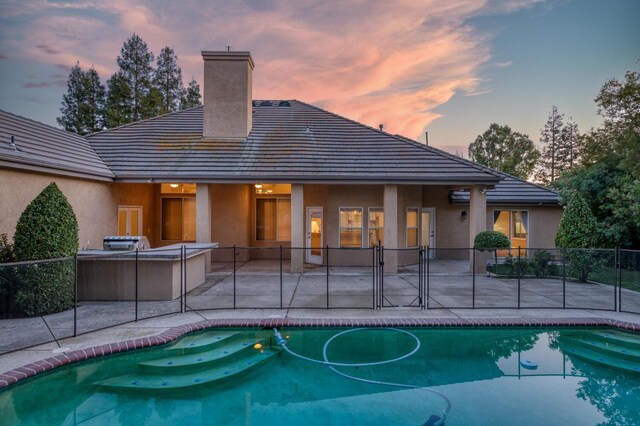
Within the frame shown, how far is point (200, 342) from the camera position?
20.2 feet

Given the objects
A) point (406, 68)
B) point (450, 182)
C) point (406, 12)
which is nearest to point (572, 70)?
point (406, 68)

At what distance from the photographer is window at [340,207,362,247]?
1333 centimetres

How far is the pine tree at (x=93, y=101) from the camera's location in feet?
93.9

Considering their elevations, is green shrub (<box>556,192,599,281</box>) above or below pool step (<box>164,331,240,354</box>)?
above

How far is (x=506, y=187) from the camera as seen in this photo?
53.6 ft

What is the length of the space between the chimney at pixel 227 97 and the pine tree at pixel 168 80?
19.0m

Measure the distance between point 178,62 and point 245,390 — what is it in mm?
34070

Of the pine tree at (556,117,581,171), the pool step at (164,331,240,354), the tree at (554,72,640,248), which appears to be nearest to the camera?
the pool step at (164,331,240,354)

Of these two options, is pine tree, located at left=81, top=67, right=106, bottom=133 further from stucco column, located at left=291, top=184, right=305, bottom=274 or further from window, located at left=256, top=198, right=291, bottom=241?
stucco column, located at left=291, top=184, right=305, bottom=274

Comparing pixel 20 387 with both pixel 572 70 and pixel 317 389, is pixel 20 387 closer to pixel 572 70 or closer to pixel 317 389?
pixel 317 389

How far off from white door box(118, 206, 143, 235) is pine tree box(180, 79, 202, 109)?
21.9 m

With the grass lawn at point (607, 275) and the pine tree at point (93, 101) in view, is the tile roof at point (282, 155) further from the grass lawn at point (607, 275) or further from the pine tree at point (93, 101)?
the pine tree at point (93, 101)

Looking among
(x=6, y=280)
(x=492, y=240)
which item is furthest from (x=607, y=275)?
(x=6, y=280)

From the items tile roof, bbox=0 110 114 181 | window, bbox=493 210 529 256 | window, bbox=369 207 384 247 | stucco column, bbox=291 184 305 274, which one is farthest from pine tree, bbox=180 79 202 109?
window, bbox=493 210 529 256
